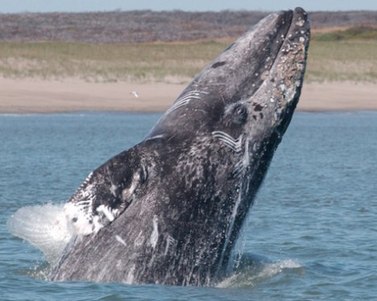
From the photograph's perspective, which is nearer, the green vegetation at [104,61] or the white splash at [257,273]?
the white splash at [257,273]

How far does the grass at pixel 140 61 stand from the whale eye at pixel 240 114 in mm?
32243

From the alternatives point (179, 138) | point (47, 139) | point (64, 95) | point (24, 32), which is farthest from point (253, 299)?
point (24, 32)

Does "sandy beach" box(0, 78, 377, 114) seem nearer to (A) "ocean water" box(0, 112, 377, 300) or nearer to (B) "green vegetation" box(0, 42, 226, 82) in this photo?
(B) "green vegetation" box(0, 42, 226, 82)

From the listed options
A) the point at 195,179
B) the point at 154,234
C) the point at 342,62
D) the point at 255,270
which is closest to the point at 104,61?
the point at 342,62

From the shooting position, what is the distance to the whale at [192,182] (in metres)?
7.46

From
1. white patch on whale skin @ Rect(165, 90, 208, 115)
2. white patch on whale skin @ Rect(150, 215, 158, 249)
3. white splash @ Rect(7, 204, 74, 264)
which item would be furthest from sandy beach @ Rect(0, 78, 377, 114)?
white patch on whale skin @ Rect(150, 215, 158, 249)

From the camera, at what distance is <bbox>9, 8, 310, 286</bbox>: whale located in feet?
24.5

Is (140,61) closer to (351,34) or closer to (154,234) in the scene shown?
(351,34)

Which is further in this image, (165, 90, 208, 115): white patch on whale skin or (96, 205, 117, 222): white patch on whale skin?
(165, 90, 208, 115): white patch on whale skin

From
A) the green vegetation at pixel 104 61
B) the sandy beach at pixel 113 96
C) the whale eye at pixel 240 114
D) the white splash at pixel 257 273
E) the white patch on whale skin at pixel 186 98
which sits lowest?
the sandy beach at pixel 113 96

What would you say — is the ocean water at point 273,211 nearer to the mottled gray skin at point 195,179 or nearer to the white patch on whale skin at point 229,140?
the mottled gray skin at point 195,179

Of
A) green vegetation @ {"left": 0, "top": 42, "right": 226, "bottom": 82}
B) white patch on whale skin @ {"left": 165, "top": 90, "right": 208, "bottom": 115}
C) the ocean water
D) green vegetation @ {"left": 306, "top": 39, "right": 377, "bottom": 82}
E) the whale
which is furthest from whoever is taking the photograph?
green vegetation @ {"left": 306, "top": 39, "right": 377, "bottom": 82}

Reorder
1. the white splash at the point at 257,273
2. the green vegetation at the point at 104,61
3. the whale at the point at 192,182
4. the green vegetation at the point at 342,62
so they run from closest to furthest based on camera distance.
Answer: the whale at the point at 192,182 < the white splash at the point at 257,273 < the green vegetation at the point at 104,61 < the green vegetation at the point at 342,62

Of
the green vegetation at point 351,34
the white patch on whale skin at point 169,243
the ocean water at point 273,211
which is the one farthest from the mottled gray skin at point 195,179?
the green vegetation at point 351,34
